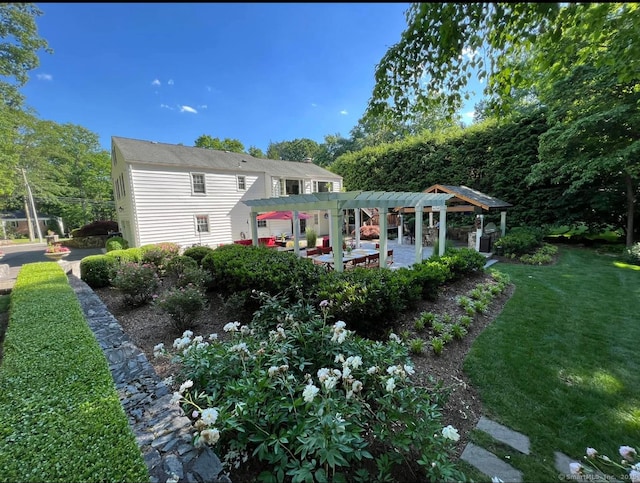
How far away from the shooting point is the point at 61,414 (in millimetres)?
2086

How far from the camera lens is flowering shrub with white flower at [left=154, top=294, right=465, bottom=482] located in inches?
71.6

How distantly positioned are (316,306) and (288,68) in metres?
3.65

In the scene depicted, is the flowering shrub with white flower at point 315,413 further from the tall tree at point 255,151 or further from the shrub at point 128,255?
the tall tree at point 255,151

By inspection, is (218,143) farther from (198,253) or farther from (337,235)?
(337,235)

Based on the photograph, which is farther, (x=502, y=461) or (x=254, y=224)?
(x=254, y=224)

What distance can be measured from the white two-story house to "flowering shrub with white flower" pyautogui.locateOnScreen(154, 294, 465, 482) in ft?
43.3

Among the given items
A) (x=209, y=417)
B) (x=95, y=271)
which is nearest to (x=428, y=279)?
(x=209, y=417)

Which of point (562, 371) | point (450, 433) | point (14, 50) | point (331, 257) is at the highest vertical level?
point (14, 50)

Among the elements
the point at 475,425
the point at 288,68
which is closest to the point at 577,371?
the point at 475,425

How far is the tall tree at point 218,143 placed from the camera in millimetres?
35219

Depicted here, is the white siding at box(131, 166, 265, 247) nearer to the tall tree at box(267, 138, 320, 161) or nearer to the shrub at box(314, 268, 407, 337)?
the shrub at box(314, 268, 407, 337)

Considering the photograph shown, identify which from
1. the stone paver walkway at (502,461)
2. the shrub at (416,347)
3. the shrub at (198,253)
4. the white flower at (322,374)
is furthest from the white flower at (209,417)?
the shrub at (198,253)

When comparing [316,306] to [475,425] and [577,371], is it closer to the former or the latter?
[475,425]

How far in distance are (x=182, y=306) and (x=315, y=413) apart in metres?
Answer: 4.02
